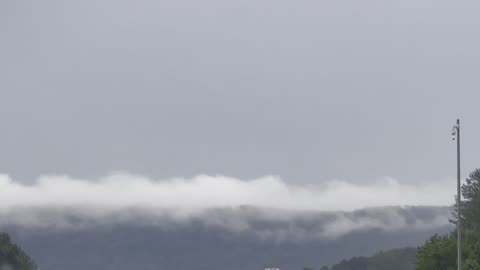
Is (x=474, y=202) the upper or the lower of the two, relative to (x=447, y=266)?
upper

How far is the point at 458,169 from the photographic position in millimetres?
98125

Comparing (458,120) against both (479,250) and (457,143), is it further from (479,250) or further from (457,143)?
(479,250)

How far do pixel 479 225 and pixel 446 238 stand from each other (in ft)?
104

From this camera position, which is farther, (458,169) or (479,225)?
(479,225)

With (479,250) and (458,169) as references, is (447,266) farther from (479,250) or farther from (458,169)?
(458,169)

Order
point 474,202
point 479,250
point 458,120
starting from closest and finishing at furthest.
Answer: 1. point 458,120
2. point 479,250
3. point 474,202

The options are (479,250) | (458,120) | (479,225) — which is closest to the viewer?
(458,120)

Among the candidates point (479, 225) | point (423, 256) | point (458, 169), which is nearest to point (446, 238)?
point (423, 256)

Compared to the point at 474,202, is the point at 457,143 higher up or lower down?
lower down

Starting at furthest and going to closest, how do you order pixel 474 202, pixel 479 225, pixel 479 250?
pixel 474 202
pixel 479 225
pixel 479 250

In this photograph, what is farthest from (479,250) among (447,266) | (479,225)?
(479,225)

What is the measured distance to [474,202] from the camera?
653 ft

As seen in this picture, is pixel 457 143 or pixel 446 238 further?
pixel 446 238

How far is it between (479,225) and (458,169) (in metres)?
78.6
